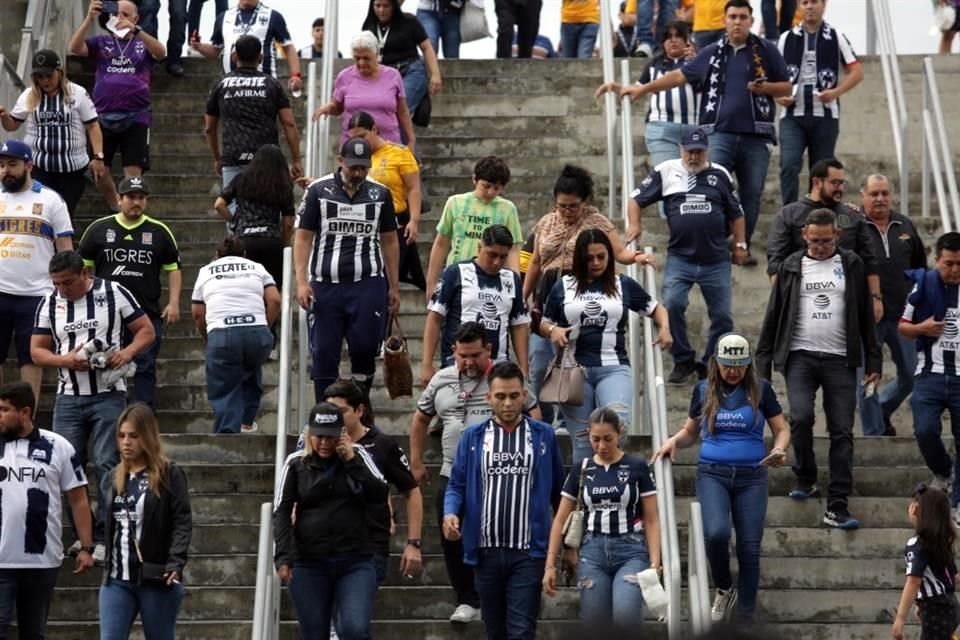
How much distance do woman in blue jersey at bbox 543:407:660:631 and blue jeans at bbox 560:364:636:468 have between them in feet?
3.42

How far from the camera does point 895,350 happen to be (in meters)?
13.0

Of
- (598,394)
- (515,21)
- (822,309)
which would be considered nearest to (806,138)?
(822,309)

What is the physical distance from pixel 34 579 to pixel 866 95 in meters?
9.27

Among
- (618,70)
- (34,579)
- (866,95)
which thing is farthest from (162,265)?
(866,95)

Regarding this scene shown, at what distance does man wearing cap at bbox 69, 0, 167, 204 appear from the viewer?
14945mm

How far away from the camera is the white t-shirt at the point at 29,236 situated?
12234mm

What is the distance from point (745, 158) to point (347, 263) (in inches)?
155

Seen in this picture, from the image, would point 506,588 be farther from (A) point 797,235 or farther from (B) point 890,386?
(B) point 890,386

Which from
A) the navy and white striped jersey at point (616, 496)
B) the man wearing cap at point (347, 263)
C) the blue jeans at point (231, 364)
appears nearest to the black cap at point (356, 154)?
the man wearing cap at point (347, 263)

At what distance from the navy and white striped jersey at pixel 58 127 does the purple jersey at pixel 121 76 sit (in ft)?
3.07

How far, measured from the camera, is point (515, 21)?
17.7 metres

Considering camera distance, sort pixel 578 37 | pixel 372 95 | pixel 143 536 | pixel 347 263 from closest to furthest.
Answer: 1. pixel 143 536
2. pixel 347 263
3. pixel 372 95
4. pixel 578 37

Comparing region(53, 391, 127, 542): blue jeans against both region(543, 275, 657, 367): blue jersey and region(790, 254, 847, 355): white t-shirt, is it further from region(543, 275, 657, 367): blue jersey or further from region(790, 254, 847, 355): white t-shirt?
region(790, 254, 847, 355): white t-shirt

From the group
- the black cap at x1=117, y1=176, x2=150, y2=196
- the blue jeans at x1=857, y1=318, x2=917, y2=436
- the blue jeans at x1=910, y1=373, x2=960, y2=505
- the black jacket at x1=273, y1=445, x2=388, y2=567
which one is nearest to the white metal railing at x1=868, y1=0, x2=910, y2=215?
the blue jeans at x1=857, y1=318, x2=917, y2=436
